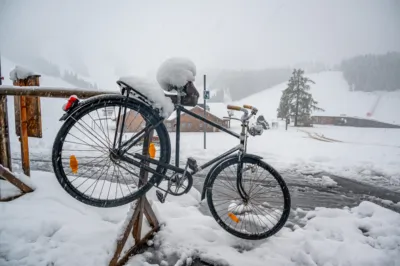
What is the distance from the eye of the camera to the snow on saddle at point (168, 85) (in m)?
2.01

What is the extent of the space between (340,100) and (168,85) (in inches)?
3709

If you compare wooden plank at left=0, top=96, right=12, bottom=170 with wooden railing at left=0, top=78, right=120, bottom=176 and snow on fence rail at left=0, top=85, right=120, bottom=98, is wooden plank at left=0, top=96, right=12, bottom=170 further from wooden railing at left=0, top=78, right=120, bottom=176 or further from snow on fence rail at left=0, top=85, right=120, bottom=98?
snow on fence rail at left=0, top=85, right=120, bottom=98

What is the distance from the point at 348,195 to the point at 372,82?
9963 centimetres

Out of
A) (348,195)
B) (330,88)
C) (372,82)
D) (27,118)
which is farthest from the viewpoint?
(330,88)

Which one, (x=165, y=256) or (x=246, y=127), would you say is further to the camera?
(x=246, y=127)

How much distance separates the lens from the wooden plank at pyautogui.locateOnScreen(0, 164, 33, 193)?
2752 mm

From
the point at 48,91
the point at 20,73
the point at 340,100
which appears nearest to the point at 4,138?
the point at 20,73

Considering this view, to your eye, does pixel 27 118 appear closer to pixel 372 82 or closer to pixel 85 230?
pixel 85 230

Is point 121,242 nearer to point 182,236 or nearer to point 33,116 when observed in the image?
point 182,236

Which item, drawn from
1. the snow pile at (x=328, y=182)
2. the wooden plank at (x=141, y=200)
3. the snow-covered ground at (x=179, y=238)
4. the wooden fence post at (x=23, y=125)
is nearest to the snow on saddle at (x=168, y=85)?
the wooden plank at (x=141, y=200)

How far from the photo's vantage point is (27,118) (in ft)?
10.7

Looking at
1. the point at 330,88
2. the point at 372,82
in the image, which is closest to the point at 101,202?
the point at 372,82

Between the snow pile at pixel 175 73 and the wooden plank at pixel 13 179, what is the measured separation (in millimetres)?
2352

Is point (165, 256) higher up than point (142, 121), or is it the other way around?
point (142, 121)
